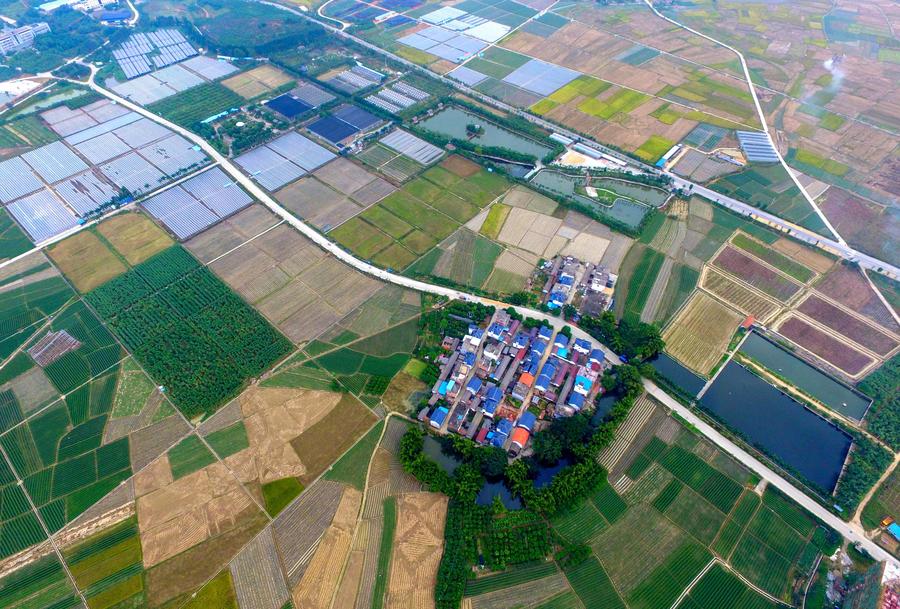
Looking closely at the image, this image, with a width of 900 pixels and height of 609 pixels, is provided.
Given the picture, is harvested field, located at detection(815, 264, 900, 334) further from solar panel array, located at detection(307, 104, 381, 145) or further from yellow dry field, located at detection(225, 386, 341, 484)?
solar panel array, located at detection(307, 104, 381, 145)

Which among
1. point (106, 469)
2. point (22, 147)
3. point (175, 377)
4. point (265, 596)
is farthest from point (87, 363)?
point (22, 147)

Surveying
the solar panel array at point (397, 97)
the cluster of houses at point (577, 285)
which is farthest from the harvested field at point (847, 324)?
the solar panel array at point (397, 97)

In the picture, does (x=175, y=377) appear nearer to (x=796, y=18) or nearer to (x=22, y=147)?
(x=22, y=147)

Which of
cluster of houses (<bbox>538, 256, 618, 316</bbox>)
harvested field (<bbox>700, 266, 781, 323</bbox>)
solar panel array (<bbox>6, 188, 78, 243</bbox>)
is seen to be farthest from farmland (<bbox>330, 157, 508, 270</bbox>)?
solar panel array (<bbox>6, 188, 78, 243</bbox>)

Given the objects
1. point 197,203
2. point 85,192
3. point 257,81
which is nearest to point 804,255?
point 197,203

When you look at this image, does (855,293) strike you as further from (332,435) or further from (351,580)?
(351,580)
